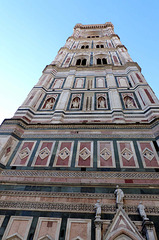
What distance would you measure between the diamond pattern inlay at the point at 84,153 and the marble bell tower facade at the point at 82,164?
0.03 m

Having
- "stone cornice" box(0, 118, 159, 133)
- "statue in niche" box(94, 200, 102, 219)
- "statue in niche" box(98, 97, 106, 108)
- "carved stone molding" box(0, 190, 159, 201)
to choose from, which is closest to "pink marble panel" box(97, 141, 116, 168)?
"stone cornice" box(0, 118, 159, 133)

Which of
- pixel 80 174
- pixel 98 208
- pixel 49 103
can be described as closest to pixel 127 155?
pixel 80 174

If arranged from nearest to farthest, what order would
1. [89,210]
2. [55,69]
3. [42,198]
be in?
[89,210]
[42,198]
[55,69]

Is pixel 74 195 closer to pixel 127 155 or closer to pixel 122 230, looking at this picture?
pixel 122 230

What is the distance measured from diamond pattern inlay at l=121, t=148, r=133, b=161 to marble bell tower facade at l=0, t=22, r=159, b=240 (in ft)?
0.08

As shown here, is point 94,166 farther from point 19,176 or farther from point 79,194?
point 19,176

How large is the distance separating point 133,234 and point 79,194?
1.23 m

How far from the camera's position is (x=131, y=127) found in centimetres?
565

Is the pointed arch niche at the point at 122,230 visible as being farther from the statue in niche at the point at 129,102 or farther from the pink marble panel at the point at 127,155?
the statue in niche at the point at 129,102

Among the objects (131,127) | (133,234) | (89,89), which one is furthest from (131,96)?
(133,234)

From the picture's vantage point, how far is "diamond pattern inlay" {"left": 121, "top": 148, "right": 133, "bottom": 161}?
4.72 m

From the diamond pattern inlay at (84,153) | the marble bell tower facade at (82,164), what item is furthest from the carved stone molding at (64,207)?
the diamond pattern inlay at (84,153)

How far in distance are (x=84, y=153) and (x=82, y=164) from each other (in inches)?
15.7

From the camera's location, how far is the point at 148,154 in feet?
15.6
